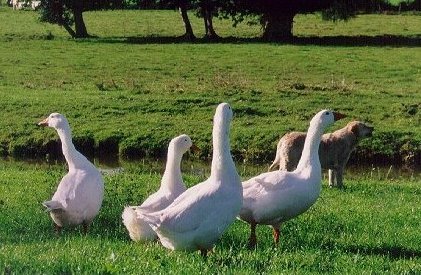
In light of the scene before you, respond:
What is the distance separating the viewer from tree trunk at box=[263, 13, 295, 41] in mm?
53406

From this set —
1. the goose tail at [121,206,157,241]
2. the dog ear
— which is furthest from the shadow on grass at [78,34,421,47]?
the goose tail at [121,206,157,241]

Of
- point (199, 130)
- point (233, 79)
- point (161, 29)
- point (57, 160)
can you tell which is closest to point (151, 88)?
point (233, 79)

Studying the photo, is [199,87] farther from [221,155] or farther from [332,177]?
[221,155]

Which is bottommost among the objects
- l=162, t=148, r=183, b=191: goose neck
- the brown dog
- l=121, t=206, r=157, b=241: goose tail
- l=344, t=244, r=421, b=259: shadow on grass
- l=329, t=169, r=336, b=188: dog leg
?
l=329, t=169, r=336, b=188: dog leg

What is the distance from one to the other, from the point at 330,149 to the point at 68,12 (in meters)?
39.1

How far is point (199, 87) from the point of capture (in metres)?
32.3

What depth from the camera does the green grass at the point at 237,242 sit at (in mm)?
8992

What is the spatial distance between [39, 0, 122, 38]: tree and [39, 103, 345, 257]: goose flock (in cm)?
4252

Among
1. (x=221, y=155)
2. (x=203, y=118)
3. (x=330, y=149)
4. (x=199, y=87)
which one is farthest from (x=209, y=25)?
(x=221, y=155)

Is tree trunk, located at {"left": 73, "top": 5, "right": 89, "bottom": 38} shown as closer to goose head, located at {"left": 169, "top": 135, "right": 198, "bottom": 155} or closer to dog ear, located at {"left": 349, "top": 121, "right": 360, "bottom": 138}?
dog ear, located at {"left": 349, "top": 121, "right": 360, "bottom": 138}

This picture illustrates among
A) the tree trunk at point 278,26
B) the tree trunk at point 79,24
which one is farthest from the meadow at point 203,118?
the tree trunk at point 79,24

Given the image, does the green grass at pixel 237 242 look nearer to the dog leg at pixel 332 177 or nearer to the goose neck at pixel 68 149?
the goose neck at pixel 68 149

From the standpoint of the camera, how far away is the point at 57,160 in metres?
24.6

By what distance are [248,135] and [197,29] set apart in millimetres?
34641
